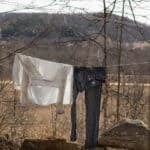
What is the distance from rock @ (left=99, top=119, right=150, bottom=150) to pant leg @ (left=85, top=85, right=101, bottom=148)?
0.14 m

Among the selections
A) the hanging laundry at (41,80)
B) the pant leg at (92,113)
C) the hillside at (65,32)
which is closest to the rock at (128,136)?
the pant leg at (92,113)

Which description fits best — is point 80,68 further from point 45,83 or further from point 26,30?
point 26,30

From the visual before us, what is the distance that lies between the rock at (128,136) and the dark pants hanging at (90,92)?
179 mm

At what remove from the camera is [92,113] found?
21.2 feet

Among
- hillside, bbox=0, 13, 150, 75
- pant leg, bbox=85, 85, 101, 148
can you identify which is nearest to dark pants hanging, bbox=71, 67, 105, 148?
pant leg, bbox=85, 85, 101, 148

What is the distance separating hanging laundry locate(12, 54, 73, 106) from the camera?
614cm

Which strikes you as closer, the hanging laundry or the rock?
the hanging laundry

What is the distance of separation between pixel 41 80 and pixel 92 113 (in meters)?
0.80

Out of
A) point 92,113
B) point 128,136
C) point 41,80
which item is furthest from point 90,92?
point 128,136

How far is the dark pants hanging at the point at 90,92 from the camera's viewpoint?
6.26m

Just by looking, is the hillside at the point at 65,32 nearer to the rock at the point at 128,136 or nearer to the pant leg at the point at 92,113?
the pant leg at the point at 92,113

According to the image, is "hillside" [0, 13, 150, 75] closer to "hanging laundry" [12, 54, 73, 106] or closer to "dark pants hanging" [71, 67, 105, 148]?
"hanging laundry" [12, 54, 73, 106]

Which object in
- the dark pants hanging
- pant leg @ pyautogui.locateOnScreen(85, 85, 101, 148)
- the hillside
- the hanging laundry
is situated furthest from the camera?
the hillside

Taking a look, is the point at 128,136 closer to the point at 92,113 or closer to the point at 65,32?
the point at 92,113
